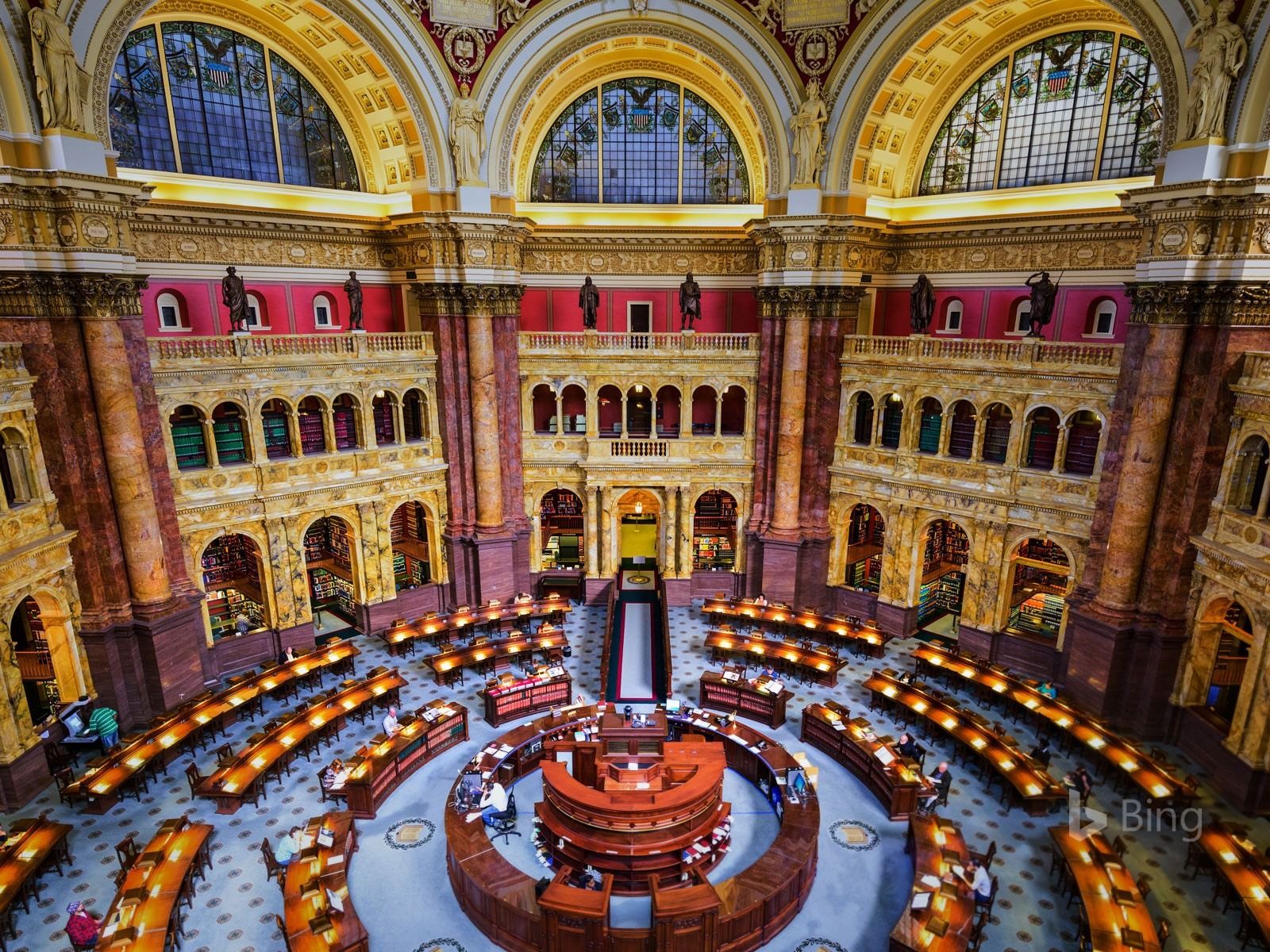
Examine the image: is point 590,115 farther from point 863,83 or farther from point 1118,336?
point 1118,336

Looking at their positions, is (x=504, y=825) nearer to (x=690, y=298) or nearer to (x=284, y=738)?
(x=284, y=738)

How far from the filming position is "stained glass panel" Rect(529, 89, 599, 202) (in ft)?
88.4

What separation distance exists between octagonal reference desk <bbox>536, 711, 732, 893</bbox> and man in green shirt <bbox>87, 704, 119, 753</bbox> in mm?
11198

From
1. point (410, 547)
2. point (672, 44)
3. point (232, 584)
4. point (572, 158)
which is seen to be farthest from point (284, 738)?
point (672, 44)

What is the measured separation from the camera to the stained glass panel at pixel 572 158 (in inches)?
1061

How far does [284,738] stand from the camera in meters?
17.9

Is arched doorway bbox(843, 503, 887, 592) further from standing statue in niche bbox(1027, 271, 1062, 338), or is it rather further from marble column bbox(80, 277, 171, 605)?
marble column bbox(80, 277, 171, 605)

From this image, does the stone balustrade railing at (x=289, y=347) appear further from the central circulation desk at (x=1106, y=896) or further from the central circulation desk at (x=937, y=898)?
the central circulation desk at (x=1106, y=896)

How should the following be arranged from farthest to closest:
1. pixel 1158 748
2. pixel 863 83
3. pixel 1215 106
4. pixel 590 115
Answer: pixel 590 115
pixel 863 83
pixel 1158 748
pixel 1215 106

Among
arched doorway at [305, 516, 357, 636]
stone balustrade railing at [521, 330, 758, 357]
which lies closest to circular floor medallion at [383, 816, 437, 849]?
arched doorway at [305, 516, 357, 636]

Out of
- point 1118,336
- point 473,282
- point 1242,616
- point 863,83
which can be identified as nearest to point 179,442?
point 473,282

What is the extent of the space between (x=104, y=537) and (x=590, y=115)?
68.2ft

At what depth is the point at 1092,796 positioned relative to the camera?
1692cm

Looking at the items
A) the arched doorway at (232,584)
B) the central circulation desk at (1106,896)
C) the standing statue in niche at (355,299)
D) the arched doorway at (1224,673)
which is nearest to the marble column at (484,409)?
the standing statue in niche at (355,299)
